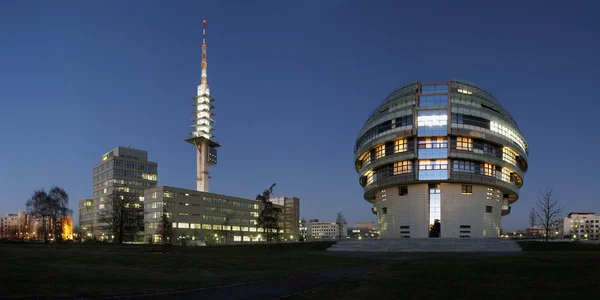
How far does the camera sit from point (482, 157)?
83188 mm

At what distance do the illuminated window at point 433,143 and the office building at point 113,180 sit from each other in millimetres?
120106

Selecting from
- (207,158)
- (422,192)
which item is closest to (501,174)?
(422,192)

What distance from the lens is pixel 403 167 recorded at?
87.1 metres

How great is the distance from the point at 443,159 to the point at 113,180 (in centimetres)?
12938

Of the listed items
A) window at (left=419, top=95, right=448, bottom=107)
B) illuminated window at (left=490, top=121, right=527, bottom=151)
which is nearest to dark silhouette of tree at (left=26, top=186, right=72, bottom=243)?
window at (left=419, top=95, right=448, bottom=107)

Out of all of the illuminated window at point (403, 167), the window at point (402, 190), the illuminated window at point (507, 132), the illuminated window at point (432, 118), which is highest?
the illuminated window at point (432, 118)

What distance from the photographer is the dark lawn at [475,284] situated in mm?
17984

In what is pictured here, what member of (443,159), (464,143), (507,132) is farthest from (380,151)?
(507,132)

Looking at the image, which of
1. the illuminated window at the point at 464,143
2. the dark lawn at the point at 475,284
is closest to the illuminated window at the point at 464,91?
the illuminated window at the point at 464,143

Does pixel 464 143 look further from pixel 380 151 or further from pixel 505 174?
pixel 380 151

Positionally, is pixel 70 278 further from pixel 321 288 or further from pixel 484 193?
pixel 484 193

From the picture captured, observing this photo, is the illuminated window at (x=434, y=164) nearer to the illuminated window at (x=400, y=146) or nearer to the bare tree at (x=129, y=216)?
the illuminated window at (x=400, y=146)

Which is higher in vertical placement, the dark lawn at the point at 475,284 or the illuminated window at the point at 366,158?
the illuminated window at the point at 366,158

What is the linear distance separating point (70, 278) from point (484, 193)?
8334 centimetres
